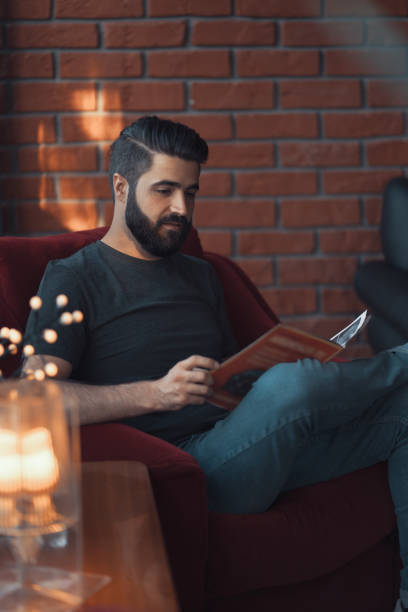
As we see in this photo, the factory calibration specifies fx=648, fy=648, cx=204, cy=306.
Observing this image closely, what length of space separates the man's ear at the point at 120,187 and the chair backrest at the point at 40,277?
137mm

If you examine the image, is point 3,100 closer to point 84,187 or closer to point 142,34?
point 84,187

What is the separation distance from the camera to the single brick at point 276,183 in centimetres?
217

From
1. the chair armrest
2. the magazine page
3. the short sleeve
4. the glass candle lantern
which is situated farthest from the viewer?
the short sleeve

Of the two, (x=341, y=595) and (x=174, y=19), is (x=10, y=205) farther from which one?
(x=341, y=595)

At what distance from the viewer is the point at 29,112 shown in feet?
6.85

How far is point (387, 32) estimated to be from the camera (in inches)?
86.4

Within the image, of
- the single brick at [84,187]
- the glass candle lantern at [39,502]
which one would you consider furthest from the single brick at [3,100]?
the glass candle lantern at [39,502]

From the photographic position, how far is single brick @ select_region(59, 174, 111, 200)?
6.95 feet

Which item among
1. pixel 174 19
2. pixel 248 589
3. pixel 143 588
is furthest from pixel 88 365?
pixel 174 19

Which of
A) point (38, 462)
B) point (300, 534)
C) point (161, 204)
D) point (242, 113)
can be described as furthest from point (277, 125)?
point (38, 462)

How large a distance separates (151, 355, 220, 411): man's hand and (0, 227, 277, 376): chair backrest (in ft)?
1.18

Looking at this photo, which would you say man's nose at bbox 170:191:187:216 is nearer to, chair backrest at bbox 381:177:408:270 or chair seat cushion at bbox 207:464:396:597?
chair seat cushion at bbox 207:464:396:597

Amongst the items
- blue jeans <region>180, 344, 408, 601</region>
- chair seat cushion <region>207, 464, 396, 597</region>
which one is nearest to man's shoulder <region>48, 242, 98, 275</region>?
blue jeans <region>180, 344, 408, 601</region>

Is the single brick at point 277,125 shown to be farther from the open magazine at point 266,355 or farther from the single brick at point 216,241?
the open magazine at point 266,355
